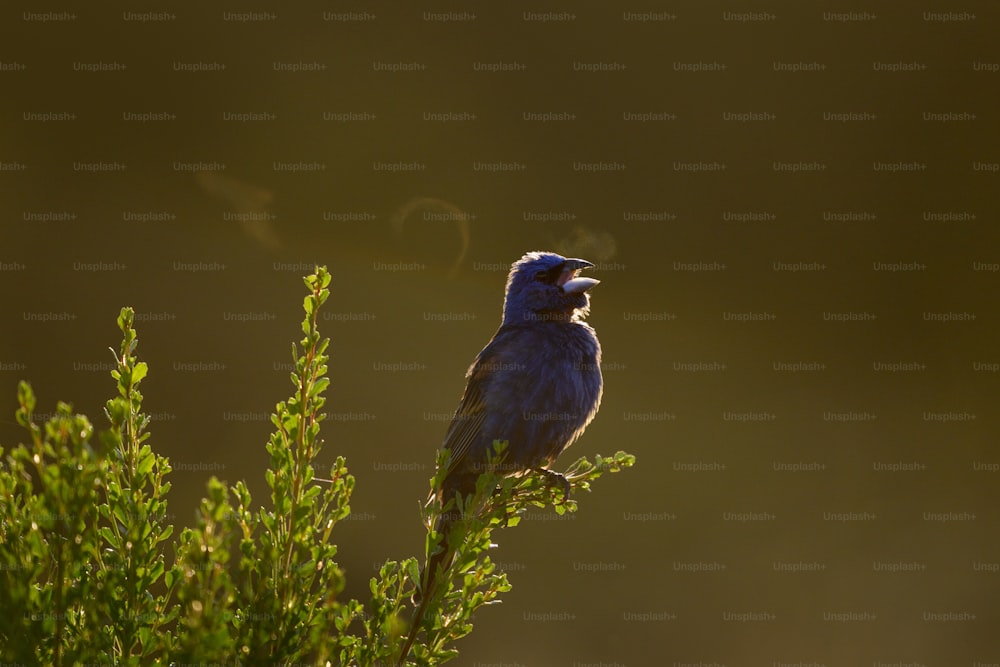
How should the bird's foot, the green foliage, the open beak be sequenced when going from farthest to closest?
1. the open beak
2. the bird's foot
3. the green foliage

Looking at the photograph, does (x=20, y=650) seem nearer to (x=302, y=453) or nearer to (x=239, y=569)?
(x=239, y=569)

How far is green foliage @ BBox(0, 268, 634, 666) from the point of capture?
1.77 meters

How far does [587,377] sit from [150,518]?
254cm

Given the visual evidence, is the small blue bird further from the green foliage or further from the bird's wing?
the green foliage

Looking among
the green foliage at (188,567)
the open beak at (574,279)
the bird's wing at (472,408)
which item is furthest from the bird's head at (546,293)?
the green foliage at (188,567)

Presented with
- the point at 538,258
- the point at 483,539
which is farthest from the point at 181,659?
the point at 538,258

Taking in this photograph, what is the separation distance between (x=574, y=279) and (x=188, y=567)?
320cm

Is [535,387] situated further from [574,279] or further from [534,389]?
[574,279]

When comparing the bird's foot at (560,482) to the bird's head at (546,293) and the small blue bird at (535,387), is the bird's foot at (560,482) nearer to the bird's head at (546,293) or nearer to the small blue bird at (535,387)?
the small blue bird at (535,387)

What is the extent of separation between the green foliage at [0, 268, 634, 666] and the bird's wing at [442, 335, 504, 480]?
1.75 m

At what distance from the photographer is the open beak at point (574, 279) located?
14.6ft

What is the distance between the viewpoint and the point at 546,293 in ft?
15.2

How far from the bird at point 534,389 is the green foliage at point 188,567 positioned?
1705 millimetres

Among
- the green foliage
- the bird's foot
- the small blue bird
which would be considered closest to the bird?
the small blue bird
